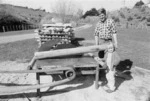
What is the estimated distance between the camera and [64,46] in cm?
432

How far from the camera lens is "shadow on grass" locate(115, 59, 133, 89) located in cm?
442

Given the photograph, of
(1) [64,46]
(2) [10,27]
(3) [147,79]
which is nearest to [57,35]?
(1) [64,46]

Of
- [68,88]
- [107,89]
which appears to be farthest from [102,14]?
[68,88]

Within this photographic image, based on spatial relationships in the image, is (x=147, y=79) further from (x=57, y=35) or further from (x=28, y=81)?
(x=57, y=35)

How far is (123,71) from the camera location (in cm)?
512

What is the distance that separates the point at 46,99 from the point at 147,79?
2796 millimetres

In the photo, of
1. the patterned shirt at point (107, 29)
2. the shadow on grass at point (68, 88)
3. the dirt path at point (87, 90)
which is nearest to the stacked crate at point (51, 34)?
the dirt path at point (87, 90)

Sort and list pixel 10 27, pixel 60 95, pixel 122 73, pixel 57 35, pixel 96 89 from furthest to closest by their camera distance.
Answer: pixel 10 27
pixel 57 35
pixel 122 73
pixel 96 89
pixel 60 95

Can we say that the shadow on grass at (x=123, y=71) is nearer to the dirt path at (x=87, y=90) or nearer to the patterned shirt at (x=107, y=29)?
the dirt path at (x=87, y=90)

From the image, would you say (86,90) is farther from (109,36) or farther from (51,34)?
(51,34)

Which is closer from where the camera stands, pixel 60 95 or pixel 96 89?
pixel 60 95

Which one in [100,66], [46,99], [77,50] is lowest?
[46,99]

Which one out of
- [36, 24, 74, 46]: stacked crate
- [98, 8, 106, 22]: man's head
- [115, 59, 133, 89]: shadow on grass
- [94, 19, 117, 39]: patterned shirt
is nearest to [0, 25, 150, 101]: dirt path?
[115, 59, 133, 89]: shadow on grass

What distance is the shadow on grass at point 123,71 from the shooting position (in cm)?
442
